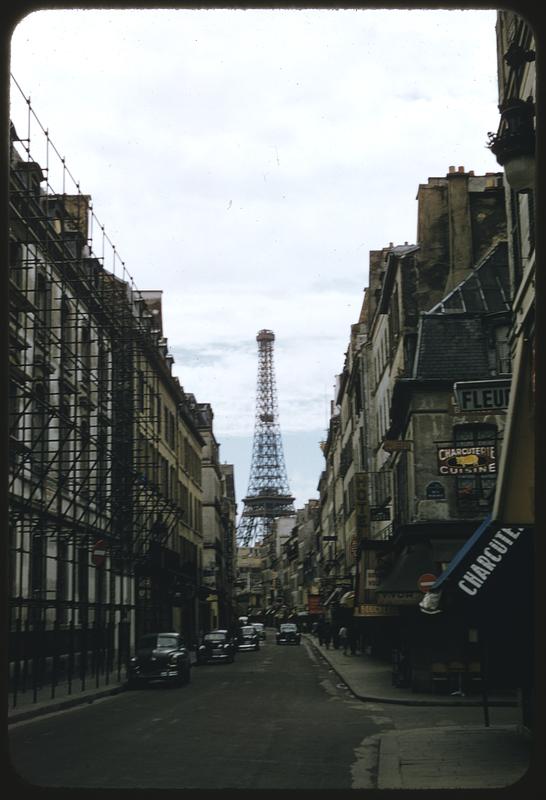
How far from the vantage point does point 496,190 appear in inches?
1531

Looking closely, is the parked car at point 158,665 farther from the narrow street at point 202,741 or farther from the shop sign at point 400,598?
the shop sign at point 400,598

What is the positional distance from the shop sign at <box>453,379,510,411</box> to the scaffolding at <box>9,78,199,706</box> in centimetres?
1025

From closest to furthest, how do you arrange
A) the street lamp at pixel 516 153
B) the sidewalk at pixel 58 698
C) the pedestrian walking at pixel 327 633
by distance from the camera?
the street lamp at pixel 516 153 → the sidewalk at pixel 58 698 → the pedestrian walking at pixel 327 633

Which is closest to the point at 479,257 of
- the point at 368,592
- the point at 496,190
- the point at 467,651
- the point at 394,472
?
the point at 496,190

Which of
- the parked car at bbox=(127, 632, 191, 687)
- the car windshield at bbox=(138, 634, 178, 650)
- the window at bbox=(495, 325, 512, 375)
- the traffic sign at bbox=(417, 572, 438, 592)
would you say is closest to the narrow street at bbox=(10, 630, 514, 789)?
the parked car at bbox=(127, 632, 191, 687)

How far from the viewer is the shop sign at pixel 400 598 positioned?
29281mm

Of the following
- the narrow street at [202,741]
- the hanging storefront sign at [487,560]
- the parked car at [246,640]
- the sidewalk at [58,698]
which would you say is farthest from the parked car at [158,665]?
the parked car at [246,640]

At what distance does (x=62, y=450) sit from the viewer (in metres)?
29.7

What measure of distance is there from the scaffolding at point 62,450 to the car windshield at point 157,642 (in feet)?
3.62

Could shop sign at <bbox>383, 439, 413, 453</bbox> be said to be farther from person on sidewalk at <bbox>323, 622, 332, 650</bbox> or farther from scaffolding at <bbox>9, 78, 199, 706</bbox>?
person on sidewalk at <bbox>323, 622, 332, 650</bbox>

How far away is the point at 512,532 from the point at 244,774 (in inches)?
170

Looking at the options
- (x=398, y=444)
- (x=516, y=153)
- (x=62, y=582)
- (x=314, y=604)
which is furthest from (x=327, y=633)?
(x=516, y=153)

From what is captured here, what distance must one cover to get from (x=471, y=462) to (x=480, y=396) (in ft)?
33.4

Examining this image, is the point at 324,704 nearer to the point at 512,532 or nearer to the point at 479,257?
the point at 512,532
